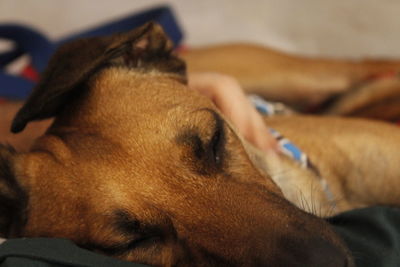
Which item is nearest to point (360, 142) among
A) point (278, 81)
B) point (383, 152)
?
point (383, 152)

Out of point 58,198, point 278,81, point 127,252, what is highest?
point 58,198

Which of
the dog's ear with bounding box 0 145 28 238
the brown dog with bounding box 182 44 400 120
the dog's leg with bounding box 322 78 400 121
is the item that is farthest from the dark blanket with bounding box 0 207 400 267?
the brown dog with bounding box 182 44 400 120

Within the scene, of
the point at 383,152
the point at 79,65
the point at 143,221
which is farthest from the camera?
the point at 383,152

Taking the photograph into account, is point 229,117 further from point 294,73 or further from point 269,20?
point 269,20

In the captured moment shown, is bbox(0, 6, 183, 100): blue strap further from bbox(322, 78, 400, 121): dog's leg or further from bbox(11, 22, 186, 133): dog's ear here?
bbox(322, 78, 400, 121): dog's leg

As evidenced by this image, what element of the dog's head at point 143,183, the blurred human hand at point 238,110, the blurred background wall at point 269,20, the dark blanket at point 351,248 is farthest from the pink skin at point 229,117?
the blurred background wall at point 269,20

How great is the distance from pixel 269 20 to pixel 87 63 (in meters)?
1.86

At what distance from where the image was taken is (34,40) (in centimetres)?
214

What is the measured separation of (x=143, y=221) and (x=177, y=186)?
0.10 m

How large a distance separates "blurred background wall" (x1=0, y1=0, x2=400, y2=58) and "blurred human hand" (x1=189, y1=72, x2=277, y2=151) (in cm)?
121

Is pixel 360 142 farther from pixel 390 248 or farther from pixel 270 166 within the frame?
pixel 390 248

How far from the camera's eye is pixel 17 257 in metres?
0.86

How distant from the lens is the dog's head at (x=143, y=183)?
3.21 ft

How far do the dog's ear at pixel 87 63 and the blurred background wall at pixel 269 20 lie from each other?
4.78 ft
